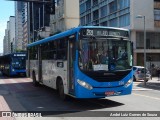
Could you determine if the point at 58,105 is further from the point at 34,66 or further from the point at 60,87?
the point at 34,66

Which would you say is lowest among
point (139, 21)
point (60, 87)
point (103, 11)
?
point (60, 87)

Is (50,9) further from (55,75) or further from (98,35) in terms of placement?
(98,35)

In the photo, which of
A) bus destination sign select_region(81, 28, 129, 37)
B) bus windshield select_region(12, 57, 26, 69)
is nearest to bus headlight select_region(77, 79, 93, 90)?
bus destination sign select_region(81, 28, 129, 37)

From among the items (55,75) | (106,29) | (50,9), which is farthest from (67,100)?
(50,9)

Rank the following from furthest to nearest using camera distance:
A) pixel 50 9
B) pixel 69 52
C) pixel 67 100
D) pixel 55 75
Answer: pixel 50 9, pixel 55 75, pixel 67 100, pixel 69 52

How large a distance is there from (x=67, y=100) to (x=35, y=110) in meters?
2.51

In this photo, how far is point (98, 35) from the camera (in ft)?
39.7

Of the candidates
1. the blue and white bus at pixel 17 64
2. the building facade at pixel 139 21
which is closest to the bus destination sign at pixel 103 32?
the blue and white bus at pixel 17 64

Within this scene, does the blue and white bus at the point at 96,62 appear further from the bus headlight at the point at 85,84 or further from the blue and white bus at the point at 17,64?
the blue and white bus at the point at 17,64

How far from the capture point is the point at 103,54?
12.0m

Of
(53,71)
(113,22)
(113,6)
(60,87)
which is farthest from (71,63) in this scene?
(113,6)

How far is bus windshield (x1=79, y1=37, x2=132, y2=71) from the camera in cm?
1181

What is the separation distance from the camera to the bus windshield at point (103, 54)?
465 inches

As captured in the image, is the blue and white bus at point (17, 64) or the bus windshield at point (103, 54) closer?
the bus windshield at point (103, 54)
